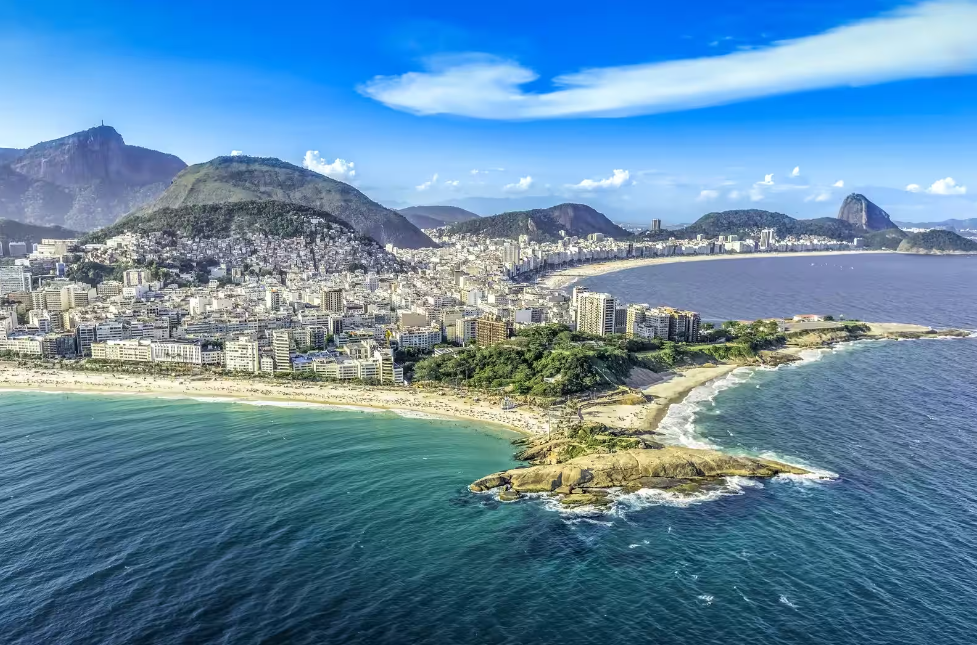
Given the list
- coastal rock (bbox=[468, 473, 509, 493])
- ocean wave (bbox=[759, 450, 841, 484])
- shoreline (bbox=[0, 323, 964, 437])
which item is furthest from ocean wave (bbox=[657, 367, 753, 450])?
coastal rock (bbox=[468, 473, 509, 493])

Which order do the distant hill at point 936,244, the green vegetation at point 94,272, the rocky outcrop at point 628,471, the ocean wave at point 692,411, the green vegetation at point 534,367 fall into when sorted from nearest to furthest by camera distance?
the rocky outcrop at point 628,471
the ocean wave at point 692,411
the green vegetation at point 534,367
the green vegetation at point 94,272
the distant hill at point 936,244

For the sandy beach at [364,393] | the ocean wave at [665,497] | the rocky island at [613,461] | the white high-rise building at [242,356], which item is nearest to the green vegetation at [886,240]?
the sandy beach at [364,393]

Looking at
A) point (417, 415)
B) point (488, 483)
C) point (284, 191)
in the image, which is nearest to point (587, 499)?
point (488, 483)

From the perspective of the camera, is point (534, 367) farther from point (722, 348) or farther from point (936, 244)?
point (936, 244)

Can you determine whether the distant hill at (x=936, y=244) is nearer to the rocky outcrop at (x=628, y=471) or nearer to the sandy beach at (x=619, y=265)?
the sandy beach at (x=619, y=265)

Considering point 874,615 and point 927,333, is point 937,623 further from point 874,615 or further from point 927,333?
point 927,333

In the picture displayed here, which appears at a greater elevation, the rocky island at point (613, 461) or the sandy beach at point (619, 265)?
the sandy beach at point (619, 265)

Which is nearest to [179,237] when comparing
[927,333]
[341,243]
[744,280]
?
[341,243]
